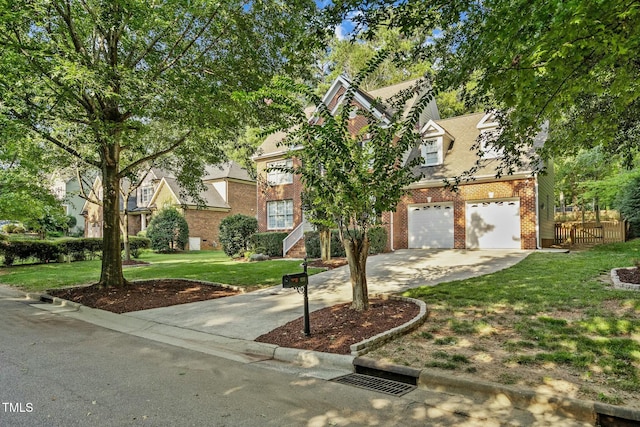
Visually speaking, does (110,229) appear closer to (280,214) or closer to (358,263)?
(358,263)

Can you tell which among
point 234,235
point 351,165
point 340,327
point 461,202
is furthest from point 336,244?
point 340,327

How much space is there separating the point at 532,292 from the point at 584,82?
13.6 ft

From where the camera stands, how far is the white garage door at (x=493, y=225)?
654 inches

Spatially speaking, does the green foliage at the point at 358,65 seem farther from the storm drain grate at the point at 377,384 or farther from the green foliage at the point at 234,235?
the storm drain grate at the point at 377,384

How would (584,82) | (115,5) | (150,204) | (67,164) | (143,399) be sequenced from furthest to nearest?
1. (150,204)
2. (67,164)
3. (115,5)
4. (584,82)
5. (143,399)

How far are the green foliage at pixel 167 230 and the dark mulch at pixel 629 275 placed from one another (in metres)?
24.6

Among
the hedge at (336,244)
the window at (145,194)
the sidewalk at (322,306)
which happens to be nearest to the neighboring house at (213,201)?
the window at (145,194)

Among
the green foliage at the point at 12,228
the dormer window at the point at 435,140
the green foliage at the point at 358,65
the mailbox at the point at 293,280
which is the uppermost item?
the green foliage at the point at 358,65

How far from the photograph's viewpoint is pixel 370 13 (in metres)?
5.90

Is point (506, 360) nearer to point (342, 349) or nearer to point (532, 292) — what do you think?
point (342, 349)

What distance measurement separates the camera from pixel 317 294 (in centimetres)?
949

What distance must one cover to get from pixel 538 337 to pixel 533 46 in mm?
3782

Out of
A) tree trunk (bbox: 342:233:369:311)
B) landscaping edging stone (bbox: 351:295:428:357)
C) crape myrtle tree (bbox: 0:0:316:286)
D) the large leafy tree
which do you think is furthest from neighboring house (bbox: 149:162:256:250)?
landscaping edging stone (bbox: 351:295:428:357)

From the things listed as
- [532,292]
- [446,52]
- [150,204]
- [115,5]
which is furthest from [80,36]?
[150,204]
